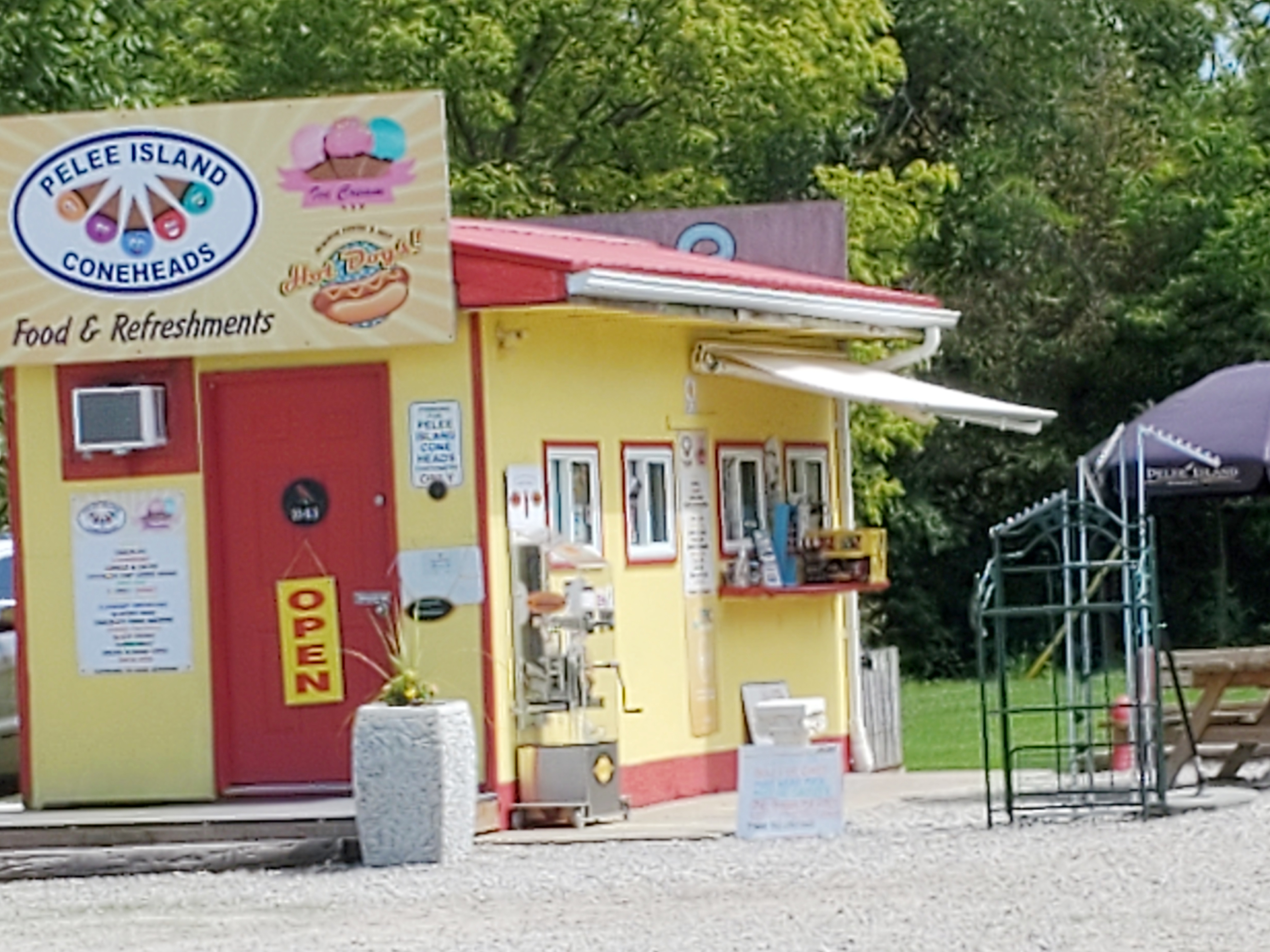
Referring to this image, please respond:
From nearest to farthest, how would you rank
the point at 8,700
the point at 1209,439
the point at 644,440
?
the point at 644,440
the point at 8,700
the point at 1209,439

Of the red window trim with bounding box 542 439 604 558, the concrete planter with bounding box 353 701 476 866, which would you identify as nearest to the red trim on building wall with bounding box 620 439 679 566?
the red window trim with bounding box 542 439 604 558

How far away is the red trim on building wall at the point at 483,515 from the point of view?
14.6m

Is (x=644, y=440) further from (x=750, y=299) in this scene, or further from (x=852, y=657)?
(x=852, y=657)

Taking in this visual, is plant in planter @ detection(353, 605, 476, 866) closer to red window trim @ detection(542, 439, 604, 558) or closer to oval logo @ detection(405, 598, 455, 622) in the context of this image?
oval logo @ detection(405, 598, 455, 622)

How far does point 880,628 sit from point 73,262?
18.2 m

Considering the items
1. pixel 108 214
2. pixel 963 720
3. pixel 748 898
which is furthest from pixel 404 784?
pixel 963 720

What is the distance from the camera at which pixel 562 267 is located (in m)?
14.1

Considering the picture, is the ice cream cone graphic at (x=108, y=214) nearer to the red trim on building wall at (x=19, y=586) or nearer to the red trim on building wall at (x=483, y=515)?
the red trim on building wall at (x=19, y=586)

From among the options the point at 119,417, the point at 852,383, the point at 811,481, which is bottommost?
the point at 811,481

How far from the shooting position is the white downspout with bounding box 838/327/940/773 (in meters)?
18.8

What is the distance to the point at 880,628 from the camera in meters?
31.9

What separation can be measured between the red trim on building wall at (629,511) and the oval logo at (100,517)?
2.81 m

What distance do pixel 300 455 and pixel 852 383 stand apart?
12.3ft

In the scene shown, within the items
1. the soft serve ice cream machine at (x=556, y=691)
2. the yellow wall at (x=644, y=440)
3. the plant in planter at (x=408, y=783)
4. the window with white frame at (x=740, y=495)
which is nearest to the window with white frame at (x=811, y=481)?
the yellow wall at (x=644, y=440)
